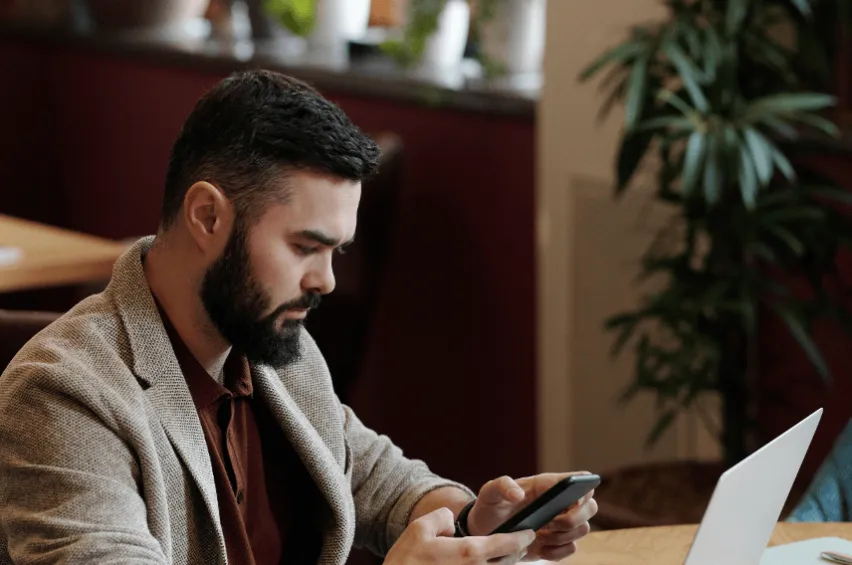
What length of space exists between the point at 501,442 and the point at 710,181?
1.45 metres

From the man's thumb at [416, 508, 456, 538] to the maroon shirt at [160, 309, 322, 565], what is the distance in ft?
0.73

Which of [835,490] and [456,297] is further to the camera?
[456,297]

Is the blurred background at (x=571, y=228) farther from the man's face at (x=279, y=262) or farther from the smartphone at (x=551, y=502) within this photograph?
the smartphone at (x=551, y=502)

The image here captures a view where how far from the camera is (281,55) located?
14.6 ft

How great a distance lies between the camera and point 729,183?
261 cm

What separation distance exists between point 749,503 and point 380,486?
58cm

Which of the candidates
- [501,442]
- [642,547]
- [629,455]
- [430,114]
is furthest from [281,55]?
[642,547]

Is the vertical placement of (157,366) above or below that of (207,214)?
below

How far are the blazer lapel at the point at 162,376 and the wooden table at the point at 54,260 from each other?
68.8 inches

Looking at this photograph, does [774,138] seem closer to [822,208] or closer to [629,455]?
[822,208]

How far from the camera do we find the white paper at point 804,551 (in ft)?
5.38

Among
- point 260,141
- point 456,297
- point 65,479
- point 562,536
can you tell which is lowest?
point 456,297

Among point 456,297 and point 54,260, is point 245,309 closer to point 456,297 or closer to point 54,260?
point 54,260

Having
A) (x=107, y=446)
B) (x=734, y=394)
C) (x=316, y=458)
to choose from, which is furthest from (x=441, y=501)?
(x=734, y=394)
